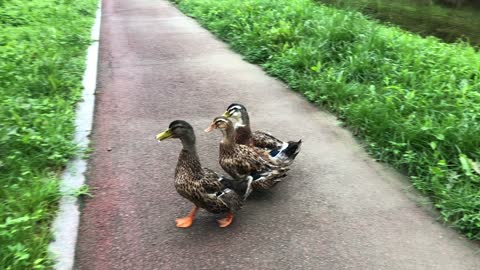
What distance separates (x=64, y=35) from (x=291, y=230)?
23.1 ft

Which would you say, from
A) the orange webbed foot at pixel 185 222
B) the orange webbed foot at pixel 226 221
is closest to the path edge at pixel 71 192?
the orange webbed foot at pixel 185 222

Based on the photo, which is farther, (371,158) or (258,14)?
(258,14)

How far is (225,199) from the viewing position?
145 inches

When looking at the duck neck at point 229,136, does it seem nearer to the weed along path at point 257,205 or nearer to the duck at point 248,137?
the duck at point 248,137

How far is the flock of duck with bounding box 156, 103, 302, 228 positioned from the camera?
3.68 m

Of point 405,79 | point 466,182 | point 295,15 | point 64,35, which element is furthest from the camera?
point 295,15

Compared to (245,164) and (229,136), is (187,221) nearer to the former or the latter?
(245,164)

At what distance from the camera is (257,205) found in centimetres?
416

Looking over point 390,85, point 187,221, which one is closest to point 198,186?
point 187,221

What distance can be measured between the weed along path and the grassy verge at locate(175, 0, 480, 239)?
0.24 metres

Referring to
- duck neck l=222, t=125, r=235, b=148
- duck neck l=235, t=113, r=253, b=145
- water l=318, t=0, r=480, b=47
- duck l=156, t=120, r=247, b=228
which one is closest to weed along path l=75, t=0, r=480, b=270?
duck l=156, t=120, r=247, b=228

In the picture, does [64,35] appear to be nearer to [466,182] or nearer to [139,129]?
[139,129]

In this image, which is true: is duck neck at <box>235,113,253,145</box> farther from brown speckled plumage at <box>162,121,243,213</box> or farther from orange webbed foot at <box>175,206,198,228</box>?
orange webbed foot at <box>175,206,198,228</box>

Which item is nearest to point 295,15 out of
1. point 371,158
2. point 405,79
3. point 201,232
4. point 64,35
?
point 405,79
